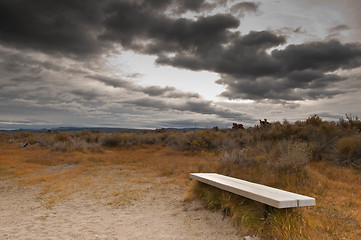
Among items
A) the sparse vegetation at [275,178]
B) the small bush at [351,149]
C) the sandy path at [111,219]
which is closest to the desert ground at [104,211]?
the sandy path at [111,219]

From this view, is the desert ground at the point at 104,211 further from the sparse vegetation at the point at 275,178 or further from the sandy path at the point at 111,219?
the sparse vegetation at the point at 275,178

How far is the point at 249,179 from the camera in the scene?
300 inches

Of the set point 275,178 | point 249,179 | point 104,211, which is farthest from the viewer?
point 249,179

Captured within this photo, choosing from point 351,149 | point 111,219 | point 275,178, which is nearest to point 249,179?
point 275,178

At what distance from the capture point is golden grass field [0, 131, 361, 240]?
3.84 metres

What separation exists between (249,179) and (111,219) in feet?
14.5

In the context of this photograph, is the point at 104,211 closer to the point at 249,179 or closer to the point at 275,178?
the point at 249,179

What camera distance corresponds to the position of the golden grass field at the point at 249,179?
384 centimetres

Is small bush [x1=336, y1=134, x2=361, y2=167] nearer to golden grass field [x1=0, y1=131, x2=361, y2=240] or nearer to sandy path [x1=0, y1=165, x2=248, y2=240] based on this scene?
golden grass field [x1=0, y1=131, x2=361, y2=240]

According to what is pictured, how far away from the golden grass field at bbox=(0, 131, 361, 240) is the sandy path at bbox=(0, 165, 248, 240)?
0.27 metres

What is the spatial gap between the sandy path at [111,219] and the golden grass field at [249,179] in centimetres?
27

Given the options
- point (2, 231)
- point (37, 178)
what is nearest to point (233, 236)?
point (2, 231)

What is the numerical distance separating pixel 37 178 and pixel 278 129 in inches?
536

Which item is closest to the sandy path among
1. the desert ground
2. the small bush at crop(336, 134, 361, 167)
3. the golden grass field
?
the desert ground
